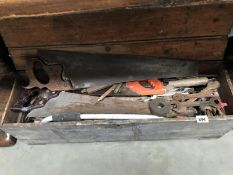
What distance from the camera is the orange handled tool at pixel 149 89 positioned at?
3.83 ft

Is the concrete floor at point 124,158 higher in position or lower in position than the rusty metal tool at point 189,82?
lower

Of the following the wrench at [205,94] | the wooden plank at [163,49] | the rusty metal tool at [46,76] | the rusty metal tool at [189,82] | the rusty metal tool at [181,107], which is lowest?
the rusty metal tool at [181,107]

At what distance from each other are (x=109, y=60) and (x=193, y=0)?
36 centimetres

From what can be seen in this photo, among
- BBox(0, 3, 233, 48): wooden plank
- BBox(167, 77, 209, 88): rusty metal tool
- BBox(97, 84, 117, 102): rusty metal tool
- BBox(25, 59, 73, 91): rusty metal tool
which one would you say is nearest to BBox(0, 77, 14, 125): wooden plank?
BBox(25, 59, 73, 91): rusty metal tool

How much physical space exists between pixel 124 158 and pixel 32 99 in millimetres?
428

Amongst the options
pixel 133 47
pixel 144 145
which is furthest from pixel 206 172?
pixel 133 47

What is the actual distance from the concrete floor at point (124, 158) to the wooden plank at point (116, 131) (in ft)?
0.10

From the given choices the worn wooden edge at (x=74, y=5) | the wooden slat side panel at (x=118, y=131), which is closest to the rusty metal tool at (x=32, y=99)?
the wooden slat side panel at (x=118, y=131)

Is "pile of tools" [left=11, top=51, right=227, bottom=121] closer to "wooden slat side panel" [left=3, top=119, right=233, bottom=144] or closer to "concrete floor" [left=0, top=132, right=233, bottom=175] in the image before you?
"wooden slat side panel" [left=3, top=119, right=233, bottom=144]

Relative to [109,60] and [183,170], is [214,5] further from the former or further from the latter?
[183,170]

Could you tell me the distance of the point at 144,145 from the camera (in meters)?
1.21

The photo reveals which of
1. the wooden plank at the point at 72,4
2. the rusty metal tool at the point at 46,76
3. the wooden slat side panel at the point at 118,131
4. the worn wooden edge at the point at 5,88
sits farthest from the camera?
the worn wooden edge at the point at 5,88

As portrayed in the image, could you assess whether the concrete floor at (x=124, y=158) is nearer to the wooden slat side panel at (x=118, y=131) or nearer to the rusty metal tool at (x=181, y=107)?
the wooden slat side panel at (x=118, y=131)

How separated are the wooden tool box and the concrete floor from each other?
39 mm
